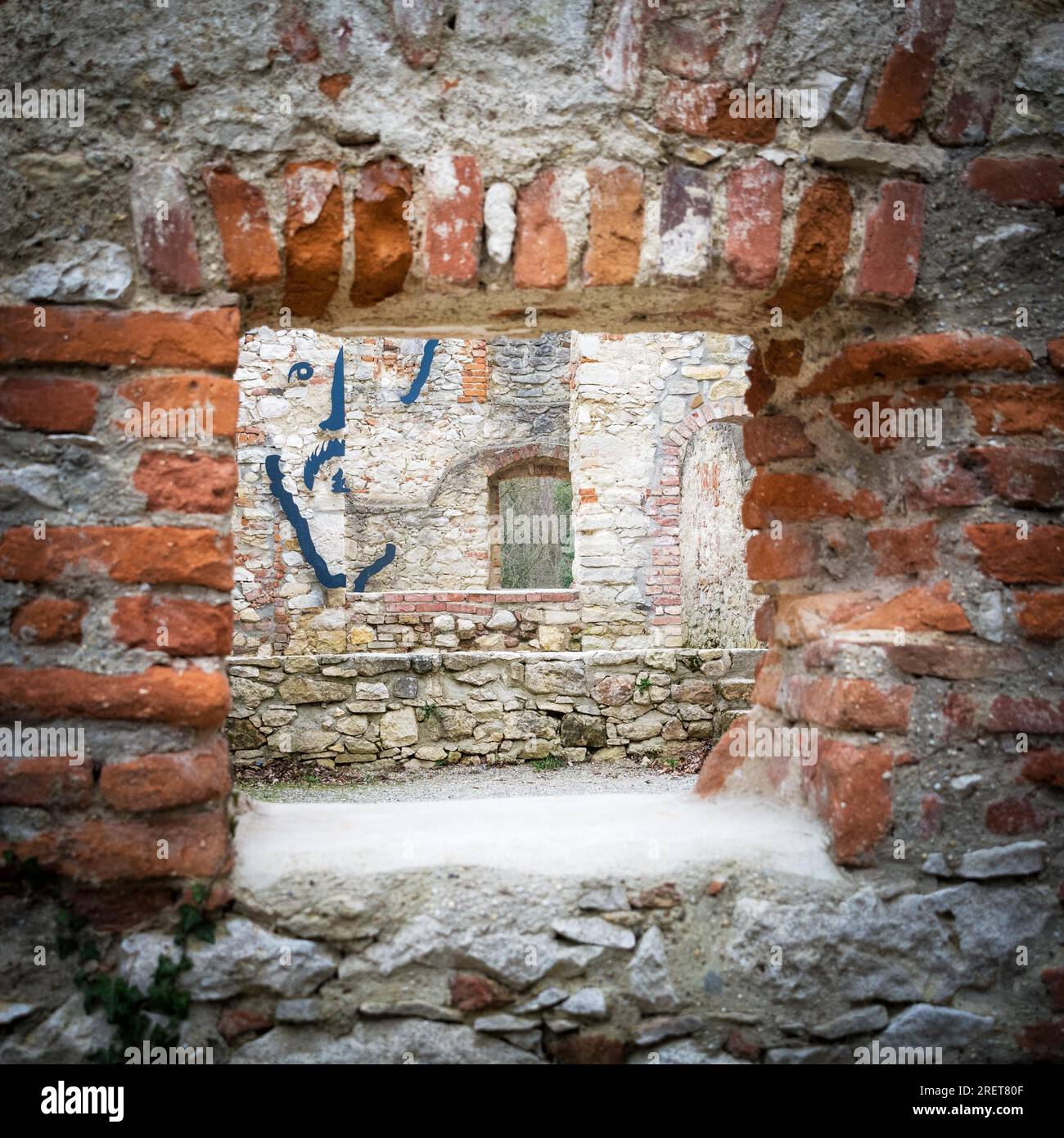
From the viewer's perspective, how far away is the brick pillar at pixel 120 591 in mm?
A: 1475

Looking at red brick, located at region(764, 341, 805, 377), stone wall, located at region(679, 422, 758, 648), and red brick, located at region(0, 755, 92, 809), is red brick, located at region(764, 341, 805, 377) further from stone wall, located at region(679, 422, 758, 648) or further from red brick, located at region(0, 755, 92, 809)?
stone wall, located at region(679, 422, 758, 648)

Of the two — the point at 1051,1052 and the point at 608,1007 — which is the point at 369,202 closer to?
the point at 608,1007

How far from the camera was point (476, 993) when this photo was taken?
1.52 metres

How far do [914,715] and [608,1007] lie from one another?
2.41 feet

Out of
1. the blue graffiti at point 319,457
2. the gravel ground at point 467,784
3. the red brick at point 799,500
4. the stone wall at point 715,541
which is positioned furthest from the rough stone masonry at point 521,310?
the blue graffiti at point 319,457

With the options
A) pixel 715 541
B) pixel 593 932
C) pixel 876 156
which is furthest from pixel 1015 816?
pixel 715 541

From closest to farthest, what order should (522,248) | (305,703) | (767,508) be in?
(522,248)
(767,508)
(305,703)

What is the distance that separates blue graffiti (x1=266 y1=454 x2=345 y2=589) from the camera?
9.23 metres

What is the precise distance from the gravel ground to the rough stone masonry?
10.6 ft

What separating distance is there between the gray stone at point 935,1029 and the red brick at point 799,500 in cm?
91

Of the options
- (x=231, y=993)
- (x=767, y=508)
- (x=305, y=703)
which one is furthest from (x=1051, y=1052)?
(x=305, y=703)

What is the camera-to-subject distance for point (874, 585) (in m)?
1.83

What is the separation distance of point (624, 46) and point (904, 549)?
3.45 ft

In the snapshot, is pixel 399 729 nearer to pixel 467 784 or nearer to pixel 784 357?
pixel 467 784
